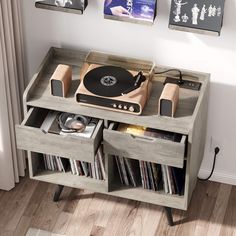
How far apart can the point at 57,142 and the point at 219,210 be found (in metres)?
0.88

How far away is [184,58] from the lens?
3029 mm

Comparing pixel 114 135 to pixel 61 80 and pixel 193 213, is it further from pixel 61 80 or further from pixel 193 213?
pixel 193 213

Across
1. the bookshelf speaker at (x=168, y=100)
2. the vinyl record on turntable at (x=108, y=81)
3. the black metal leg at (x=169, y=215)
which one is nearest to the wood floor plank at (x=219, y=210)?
the black metal leg at (x=169, y=215)

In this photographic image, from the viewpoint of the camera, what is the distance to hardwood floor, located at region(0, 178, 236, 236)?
312 cm

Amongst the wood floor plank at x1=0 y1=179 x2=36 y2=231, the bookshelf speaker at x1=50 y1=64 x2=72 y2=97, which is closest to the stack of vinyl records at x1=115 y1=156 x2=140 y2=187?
the bookshelf speaker at x1=50 y1=64 x2=72 y2=97

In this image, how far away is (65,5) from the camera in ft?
9.68

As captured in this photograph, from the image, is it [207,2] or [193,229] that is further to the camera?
[193,229]

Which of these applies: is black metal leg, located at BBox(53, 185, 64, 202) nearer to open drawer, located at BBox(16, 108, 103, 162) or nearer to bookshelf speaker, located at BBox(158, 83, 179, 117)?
open drawer, located at BBox(16, 108, 103, 162)

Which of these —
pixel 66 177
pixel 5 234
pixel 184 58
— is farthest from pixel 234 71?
pixel 5 234

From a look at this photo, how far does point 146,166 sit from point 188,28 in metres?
0.62

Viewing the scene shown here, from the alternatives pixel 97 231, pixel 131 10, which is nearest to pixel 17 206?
pixel 97 231

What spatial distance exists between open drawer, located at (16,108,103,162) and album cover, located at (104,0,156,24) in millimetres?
454

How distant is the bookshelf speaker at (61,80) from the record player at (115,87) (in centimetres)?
7

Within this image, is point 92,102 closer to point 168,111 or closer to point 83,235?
point 168,111
